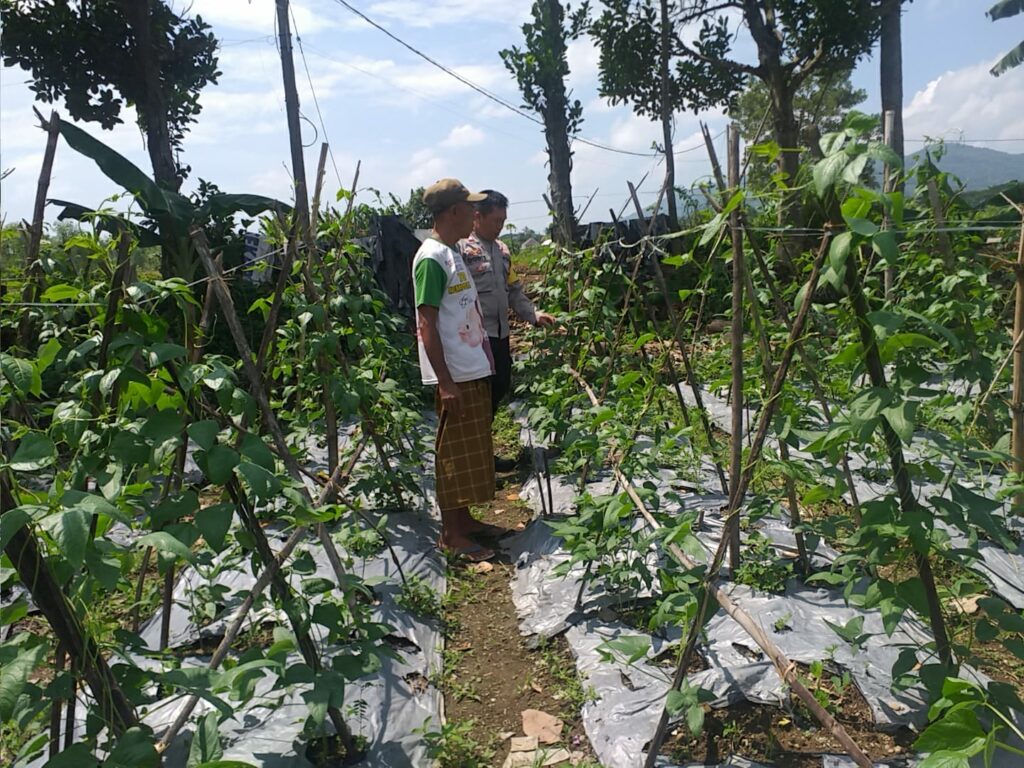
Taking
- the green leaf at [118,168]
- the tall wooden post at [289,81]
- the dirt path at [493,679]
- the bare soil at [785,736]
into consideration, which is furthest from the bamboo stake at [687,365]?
the tall wooden post at [289,81]

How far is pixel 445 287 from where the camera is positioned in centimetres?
347

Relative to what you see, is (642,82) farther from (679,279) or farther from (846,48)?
(679,279)

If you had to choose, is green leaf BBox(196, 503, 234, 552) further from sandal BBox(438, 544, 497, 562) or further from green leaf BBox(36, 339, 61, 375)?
sandal BBox(438, 544, 497, 562)

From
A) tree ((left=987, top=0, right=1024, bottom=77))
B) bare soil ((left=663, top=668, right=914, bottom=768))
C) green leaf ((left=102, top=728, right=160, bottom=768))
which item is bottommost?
bare soil ((left=663, top=668, right=914, bottom=768))

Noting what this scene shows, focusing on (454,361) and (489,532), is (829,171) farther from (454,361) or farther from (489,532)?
(489,532)

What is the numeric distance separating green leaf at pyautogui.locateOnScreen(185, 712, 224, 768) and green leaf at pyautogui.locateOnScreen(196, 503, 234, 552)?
1.15ft

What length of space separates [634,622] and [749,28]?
10.5 meters

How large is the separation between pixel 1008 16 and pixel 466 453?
30060 mm

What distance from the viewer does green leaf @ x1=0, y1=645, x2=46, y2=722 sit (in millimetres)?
1271

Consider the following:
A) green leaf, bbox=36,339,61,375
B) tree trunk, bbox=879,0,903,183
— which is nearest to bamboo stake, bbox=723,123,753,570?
green leaf, bbox=36,339,61,375

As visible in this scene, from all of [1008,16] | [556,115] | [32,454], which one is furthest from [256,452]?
[1008,16]

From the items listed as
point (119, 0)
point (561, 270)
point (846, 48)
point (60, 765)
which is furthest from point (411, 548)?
point (846, 48)

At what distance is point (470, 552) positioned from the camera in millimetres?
3742

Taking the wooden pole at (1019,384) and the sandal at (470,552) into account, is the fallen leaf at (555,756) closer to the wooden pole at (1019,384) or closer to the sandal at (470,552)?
the sandal at (470,552)
